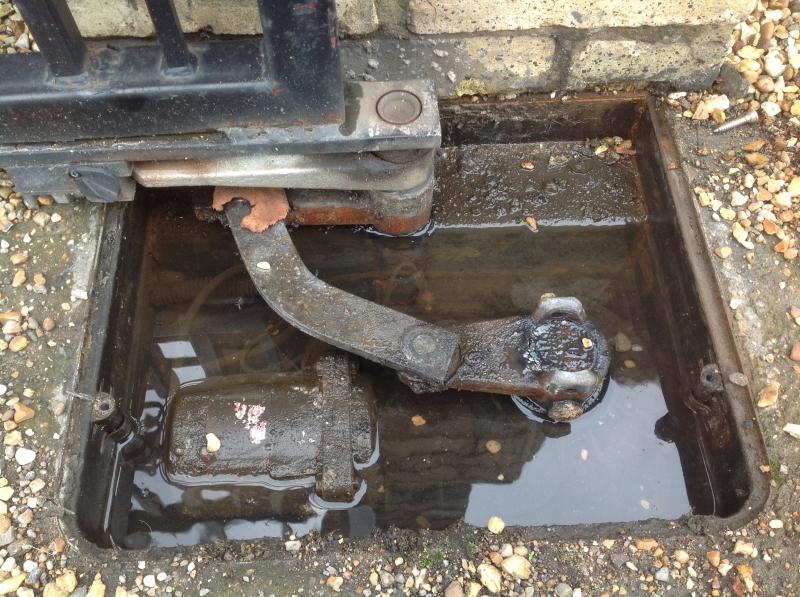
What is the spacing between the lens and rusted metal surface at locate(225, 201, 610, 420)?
197cm

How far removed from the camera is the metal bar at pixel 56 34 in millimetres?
1507

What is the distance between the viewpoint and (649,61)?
251cm

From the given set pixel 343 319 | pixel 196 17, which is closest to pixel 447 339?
pixel 343 319

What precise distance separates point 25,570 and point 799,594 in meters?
2.15

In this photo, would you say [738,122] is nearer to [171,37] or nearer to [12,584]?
[171,37]

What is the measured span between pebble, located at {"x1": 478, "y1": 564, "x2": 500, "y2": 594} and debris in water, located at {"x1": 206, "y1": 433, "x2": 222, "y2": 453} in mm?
917

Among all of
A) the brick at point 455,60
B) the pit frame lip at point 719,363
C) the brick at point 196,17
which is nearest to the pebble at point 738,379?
the pit frame lip at point 719,363

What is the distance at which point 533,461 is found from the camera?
218 centimetres

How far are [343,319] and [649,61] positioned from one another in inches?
67.1

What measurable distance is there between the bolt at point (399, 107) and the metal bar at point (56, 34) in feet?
2.94

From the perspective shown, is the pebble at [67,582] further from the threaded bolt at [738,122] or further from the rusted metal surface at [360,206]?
the threaded bolt at [738,122]

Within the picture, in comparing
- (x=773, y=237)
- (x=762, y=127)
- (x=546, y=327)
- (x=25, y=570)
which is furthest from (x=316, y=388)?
(x=762, y=127)

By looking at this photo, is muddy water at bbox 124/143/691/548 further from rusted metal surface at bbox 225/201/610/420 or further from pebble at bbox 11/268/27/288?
pebble at bbox 11/268/27/288

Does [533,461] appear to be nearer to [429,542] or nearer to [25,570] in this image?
[429,542]
